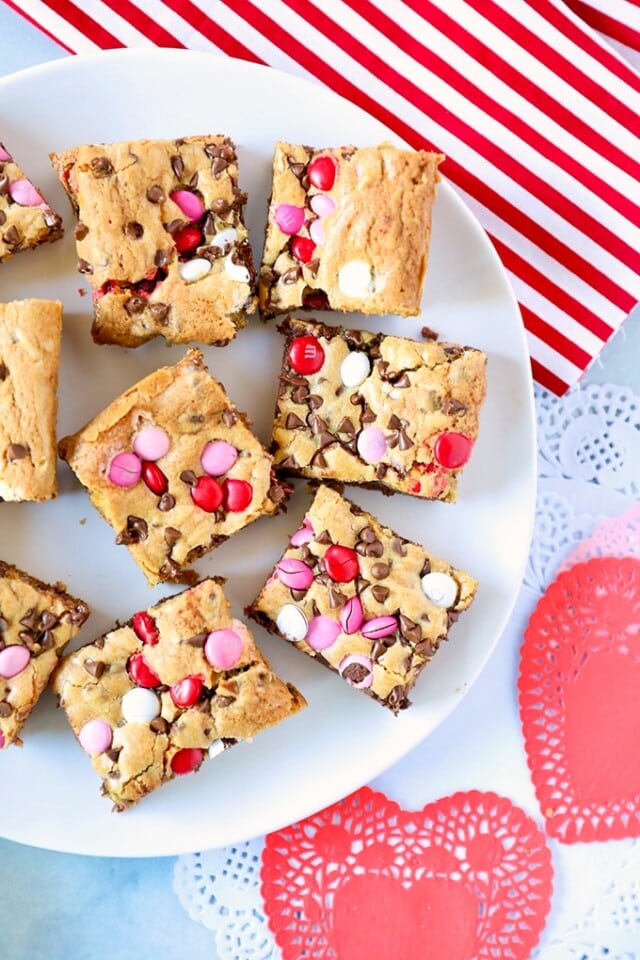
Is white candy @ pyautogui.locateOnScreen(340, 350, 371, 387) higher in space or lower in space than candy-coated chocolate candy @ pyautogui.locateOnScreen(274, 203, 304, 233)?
lower

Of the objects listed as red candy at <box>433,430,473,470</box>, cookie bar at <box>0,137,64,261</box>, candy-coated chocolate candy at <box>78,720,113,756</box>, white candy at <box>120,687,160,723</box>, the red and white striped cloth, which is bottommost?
candy-coated chocolate candy at <box>78,720,113,756</box>

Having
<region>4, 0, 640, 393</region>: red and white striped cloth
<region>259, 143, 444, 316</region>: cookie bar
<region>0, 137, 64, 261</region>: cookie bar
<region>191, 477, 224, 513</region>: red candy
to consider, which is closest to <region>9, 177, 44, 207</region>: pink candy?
<region>0, 137, 64, 261</region>: cookie bar

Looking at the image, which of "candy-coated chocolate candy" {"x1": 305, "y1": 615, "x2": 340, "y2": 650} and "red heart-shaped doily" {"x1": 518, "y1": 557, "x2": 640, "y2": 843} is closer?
"candy-coated chocolate candy" {"x1": 305, "y1": 615, "x2": 340, "y2": 650}

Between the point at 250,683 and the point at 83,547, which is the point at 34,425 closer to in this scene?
the point at 83,547

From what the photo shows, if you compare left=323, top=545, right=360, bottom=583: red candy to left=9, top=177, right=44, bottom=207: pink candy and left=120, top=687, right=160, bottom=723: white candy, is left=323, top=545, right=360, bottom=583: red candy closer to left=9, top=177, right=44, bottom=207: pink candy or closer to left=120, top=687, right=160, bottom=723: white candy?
left=120, top=687, right=160, bottom=723: white candy

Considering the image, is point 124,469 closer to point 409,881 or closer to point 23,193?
point 23,193

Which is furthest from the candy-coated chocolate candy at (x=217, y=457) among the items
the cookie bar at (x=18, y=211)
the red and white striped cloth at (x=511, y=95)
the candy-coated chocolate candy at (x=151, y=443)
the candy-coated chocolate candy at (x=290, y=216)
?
the red and white striped cloth at (x=511, y=95)

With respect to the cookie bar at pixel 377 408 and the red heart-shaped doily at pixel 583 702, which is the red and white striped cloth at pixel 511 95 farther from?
the red heart-shaped doily at pixel 583 702

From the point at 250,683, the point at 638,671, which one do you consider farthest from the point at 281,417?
the point at 638,671
